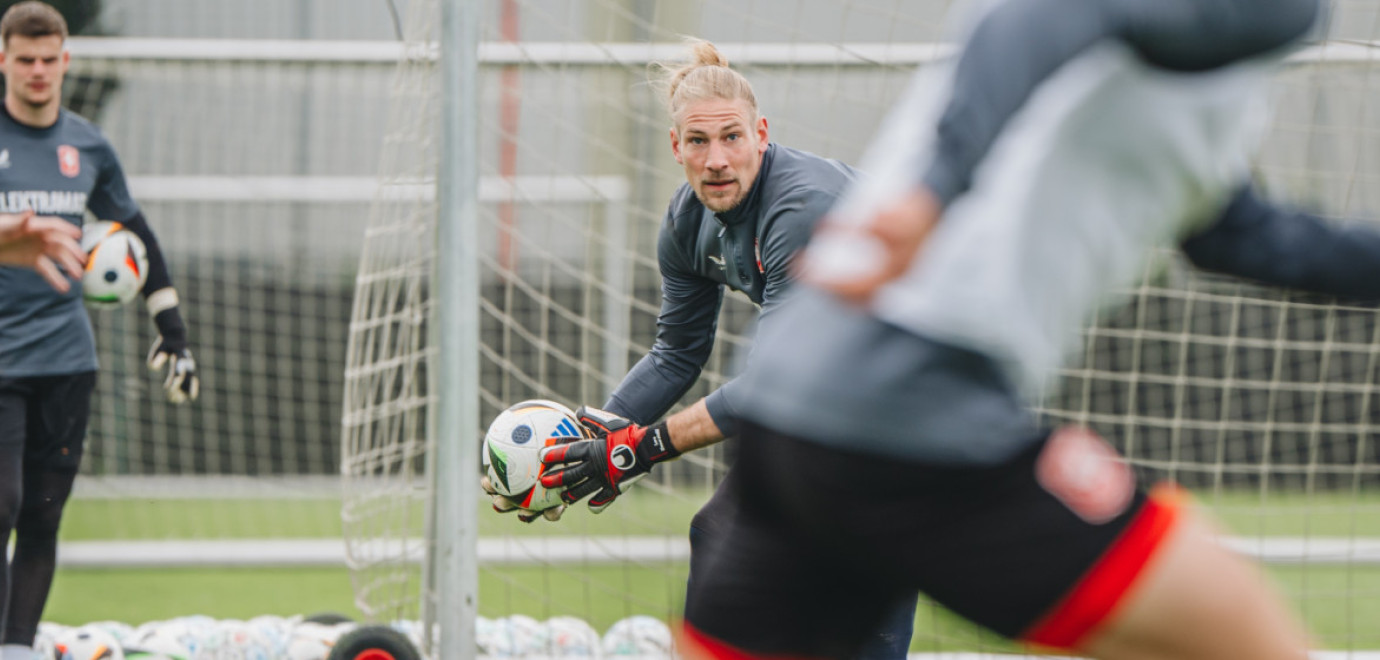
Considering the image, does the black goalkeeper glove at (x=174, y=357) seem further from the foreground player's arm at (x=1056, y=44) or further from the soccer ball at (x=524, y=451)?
the foreground player's arm at (x=1056, y=44)

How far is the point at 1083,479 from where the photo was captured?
1.33 metres

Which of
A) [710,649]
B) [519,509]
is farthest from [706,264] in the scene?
[710,649]

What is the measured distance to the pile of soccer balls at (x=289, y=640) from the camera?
423cm

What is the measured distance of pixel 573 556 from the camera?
6246 mm

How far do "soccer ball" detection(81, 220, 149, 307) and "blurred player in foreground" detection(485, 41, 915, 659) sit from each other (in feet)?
6.79

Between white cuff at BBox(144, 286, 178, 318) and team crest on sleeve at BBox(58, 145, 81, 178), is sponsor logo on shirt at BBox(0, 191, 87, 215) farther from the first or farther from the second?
white cuff at BBox(144, 286, 178, 318)

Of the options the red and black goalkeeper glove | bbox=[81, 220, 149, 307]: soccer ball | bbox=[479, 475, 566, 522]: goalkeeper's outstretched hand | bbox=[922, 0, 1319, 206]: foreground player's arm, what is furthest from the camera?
bbox=[81, 220, 149, 307]: soccer ball

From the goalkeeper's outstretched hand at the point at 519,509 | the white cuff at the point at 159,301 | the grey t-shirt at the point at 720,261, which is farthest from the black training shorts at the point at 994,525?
the white cuff at the point at 159,301

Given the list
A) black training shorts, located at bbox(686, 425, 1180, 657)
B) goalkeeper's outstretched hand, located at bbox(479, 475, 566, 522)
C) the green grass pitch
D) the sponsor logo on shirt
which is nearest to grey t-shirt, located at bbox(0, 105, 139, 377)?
the sponsor logo on shirt

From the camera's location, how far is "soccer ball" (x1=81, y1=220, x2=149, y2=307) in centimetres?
434

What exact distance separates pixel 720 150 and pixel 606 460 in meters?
0.78

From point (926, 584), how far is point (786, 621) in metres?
0.20

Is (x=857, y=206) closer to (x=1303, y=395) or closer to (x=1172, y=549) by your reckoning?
(x=1172, y=549)

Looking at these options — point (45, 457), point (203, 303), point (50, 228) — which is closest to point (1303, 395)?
point (203, 303)
